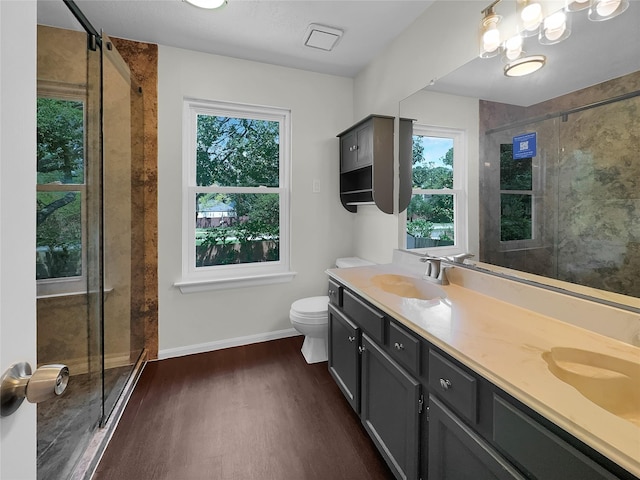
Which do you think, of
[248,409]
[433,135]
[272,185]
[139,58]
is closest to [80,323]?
[248,409]

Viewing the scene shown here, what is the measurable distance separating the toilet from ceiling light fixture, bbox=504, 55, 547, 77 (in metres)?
1.81

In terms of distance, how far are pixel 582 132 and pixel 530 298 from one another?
2.19 ft

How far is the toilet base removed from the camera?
2.38 metres

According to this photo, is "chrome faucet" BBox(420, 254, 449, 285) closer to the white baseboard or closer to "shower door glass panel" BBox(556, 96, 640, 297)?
"shower door glass panel" BBox(556, 96, 640, 297)

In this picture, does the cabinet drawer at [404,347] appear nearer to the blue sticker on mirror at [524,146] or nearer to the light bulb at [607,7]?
the blue sticker on mirror at [524,146]

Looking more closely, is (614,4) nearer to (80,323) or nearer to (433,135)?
(433,135)

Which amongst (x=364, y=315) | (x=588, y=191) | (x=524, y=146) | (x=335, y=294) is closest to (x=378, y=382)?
(x=364, y=315)

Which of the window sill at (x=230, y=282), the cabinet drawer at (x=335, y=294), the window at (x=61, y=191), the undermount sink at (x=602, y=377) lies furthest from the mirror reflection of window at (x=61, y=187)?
the undermount sink at (x=602, y=377)

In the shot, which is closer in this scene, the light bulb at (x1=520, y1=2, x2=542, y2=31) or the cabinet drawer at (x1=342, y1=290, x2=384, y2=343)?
the light bulb at (x1=520, y1=2, x2=542, y2=31)

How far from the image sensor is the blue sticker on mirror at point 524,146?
1.26 m

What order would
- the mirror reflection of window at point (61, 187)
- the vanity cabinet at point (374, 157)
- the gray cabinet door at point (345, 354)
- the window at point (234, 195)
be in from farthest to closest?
the window at point (234, 195), the vanity cabinet at point (374, 157), the gray cabinet door at point (345, 354), the mirror reflection of window at point (61, 187)

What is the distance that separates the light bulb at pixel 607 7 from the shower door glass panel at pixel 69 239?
2.25 meters

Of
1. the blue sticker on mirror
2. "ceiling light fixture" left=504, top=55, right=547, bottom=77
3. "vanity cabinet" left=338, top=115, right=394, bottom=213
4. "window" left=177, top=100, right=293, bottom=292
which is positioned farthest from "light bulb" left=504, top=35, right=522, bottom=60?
"window" left=177, top=100, right=293, bottom=292

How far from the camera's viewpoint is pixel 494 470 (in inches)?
30.5
